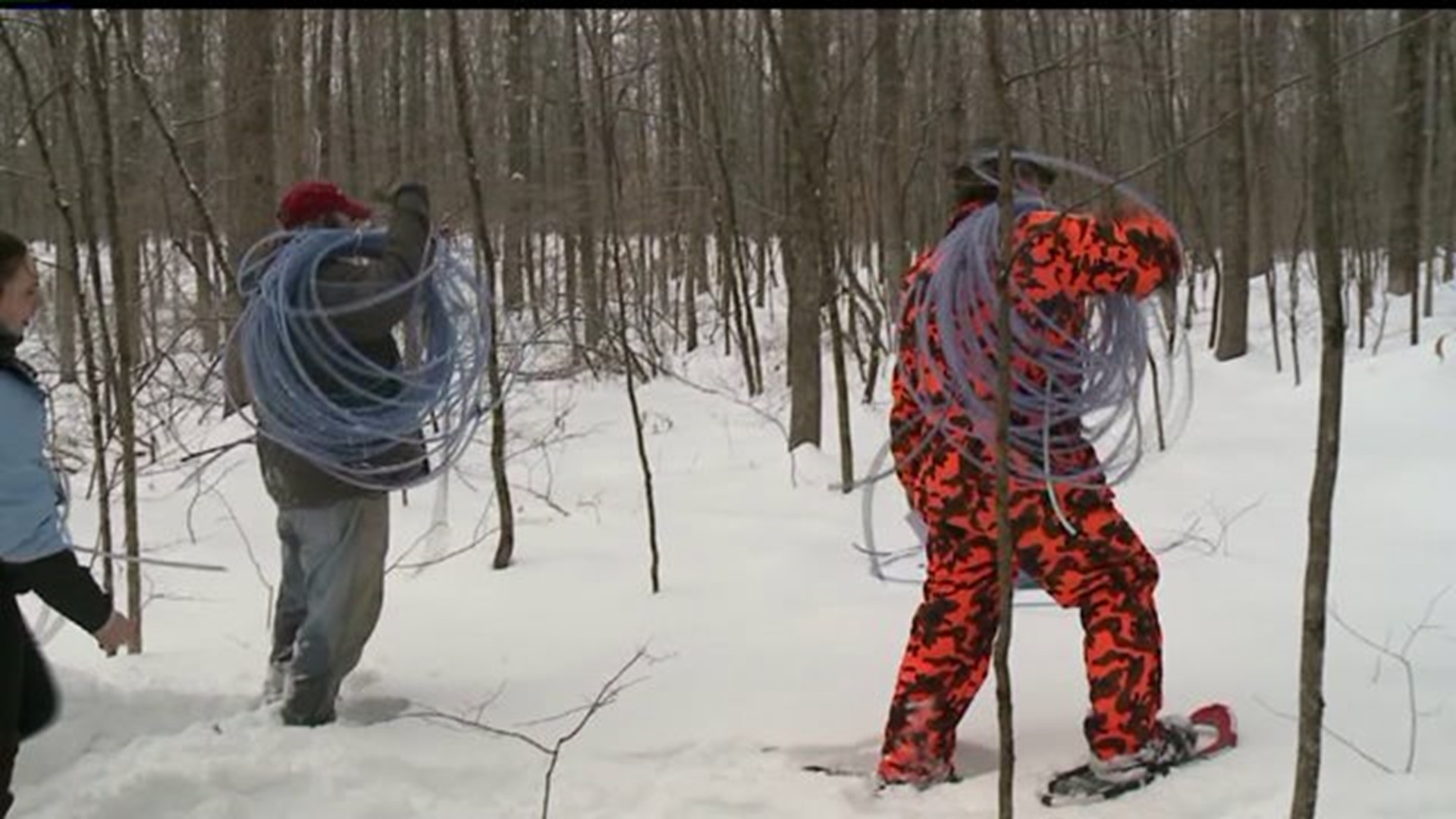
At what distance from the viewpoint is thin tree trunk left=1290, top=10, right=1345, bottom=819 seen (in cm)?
203

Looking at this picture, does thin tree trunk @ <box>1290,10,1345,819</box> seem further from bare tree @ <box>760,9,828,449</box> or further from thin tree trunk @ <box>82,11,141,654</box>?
bare tree @ <box>760,9,828,449</box>

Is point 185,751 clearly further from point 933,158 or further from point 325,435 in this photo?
point 933,158

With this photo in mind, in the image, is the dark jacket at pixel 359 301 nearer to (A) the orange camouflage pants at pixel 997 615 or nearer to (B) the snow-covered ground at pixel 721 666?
(B) the snow-covered ground at pixel 721 666

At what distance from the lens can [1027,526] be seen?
3.05 meters

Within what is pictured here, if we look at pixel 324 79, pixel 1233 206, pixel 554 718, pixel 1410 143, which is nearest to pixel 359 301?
pixel 554 718

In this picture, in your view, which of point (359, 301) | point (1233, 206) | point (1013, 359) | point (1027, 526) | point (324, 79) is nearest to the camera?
point (1027, 526)

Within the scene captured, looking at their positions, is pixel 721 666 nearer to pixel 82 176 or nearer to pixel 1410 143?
pixel 82 176

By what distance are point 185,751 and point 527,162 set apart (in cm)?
1196

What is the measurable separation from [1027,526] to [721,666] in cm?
136

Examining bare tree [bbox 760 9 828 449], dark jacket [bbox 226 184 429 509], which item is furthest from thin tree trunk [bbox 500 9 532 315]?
dark jacket [bbox 226 184 429 509]

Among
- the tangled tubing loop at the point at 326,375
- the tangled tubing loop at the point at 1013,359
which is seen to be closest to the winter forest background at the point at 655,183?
the tangled tubing loop at the point at 1013,359

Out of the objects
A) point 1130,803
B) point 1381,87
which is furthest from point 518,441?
point 1381,87

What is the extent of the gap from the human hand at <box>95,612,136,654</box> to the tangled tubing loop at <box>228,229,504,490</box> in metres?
0.81

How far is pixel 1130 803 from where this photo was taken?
113 inches
